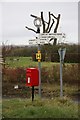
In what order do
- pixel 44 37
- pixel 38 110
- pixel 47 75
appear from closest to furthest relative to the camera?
pixel 38 110
pixel 44 37
pixel 47 75

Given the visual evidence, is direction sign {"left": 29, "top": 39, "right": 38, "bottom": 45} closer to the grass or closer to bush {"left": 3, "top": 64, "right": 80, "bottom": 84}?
the grass

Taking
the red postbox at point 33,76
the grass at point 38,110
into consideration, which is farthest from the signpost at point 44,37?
the grass at point 38,110

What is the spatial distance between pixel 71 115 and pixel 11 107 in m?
1.97

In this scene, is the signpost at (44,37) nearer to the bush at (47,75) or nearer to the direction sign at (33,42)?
the direction sign at (33,42)

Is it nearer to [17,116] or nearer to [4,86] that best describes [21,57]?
[4,86]

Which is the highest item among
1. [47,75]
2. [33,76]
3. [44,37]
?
[44,37]

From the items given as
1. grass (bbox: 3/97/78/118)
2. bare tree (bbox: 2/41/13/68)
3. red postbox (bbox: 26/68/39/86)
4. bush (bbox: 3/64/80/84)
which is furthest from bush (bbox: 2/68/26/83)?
grass (bbox: 3/97/78/118)

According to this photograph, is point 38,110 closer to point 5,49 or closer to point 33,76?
point 33,76

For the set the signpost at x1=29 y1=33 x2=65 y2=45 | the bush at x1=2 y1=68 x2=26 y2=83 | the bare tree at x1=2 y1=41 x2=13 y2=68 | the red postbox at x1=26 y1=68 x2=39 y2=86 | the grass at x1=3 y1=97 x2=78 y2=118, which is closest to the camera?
the grass at x1=3 y1=97 x2=78 y2=118

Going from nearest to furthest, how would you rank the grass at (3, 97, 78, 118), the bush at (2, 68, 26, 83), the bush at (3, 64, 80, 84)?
the grass at (3, 97, 78, 118), the bush at (3, 64, 80, 84), the bush at (2, 68, 26, 83)

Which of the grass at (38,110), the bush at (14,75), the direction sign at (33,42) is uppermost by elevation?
the direction sign at (33,42)

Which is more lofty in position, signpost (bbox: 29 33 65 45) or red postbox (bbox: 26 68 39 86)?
signpost (bbox: 29 33 65 45)

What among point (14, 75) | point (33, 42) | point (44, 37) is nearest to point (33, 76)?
point (33, 42)

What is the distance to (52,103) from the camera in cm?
980
